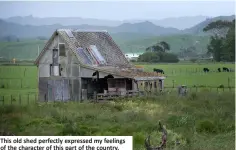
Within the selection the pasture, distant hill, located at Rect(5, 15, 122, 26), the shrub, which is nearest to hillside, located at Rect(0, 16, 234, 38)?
distant hill, located at Rect(5, 15, 122, 26)

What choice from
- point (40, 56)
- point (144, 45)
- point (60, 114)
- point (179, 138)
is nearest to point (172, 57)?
point (144, 45)

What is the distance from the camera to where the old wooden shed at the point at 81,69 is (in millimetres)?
21938

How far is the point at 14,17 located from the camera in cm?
2238

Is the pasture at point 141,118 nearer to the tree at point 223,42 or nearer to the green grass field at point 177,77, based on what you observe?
the green grass field at point 177,77

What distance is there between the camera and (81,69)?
22359 millimetres

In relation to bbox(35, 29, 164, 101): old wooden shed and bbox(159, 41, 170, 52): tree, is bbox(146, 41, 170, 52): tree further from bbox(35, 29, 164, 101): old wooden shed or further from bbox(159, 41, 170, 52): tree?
bbox(35, 29, 164, 101): old wooden shed

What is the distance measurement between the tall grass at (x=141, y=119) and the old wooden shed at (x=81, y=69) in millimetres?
1848

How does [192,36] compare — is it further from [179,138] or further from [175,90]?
[179,138]

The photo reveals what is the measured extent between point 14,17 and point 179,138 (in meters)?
8.92

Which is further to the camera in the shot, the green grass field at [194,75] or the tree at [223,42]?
the tree at [223,42]

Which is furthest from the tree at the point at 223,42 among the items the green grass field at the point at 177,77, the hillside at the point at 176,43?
the hillside at the point at 176,43

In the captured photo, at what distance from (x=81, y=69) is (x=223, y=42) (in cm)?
708

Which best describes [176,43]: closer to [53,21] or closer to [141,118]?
[53,21]

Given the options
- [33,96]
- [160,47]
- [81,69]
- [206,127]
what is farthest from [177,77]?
[206,127]
